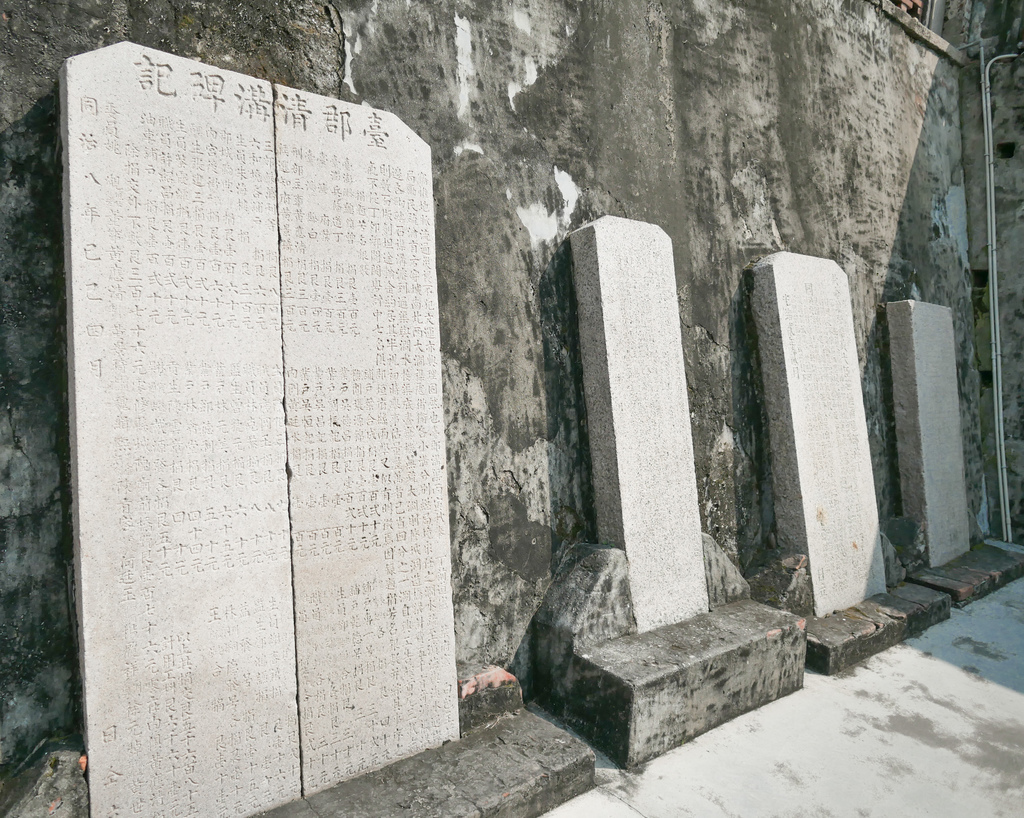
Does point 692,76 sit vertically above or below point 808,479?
above

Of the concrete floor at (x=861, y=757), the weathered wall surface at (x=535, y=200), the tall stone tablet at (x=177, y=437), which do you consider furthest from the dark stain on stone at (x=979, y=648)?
the tall stone tablet at (x=177, y=437)

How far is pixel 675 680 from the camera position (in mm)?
2107

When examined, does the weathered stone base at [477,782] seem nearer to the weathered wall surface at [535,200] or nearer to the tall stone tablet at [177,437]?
the tall stone tablet at [177,437]

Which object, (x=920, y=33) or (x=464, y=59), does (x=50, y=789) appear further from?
(x=920, y=33)

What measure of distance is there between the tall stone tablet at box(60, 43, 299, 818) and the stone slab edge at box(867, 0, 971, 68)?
4.02 m

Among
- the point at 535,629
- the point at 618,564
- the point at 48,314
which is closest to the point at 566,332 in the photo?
the point at 618,564

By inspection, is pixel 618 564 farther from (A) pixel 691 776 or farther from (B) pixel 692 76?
(B) pixel 692 76

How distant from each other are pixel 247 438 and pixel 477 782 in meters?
1.04

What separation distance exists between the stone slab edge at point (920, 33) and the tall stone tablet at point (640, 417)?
282 cm

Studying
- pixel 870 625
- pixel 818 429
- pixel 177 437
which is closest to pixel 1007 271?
pixel 818 429

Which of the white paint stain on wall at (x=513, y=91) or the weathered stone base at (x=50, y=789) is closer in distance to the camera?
the weathered stone base at (x=50, y=789)

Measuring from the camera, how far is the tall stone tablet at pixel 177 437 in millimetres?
1456

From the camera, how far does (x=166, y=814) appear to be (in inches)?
59.9

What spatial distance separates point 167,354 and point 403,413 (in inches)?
23.9
